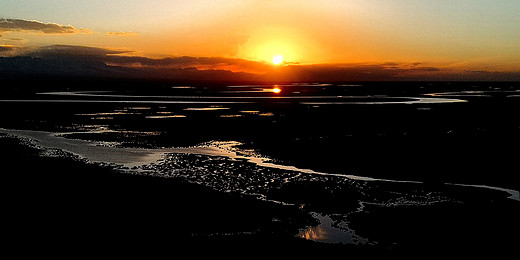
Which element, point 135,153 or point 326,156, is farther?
point 135,153

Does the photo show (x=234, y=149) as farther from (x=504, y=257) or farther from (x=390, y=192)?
(x=504, y=257)

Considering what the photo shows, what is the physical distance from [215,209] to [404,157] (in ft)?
45.6

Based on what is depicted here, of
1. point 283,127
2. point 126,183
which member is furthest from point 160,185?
point 283,127

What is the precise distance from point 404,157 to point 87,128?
27486 millimetres

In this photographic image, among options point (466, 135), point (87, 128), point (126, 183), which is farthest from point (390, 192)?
point (87, 128)

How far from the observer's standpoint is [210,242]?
12625 millimetres

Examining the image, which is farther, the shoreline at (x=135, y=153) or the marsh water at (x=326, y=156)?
the shoreline at (x=135, y=153)

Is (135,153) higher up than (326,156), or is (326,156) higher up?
(326,156)

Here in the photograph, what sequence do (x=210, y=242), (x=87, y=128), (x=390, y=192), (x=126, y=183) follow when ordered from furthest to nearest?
(x=87, y=128) < (x=126, y=183) < (x=390, y=192) < (x=210, y=242)

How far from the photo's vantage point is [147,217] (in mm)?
14789

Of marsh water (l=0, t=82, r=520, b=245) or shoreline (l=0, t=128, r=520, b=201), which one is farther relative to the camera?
shoreline (l=0, t=128, r=520, b=201)

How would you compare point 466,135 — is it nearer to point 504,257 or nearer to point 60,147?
point 504,257

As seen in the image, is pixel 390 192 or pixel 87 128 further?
pixel 87 128

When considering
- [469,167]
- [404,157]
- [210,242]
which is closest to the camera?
[210,242]
